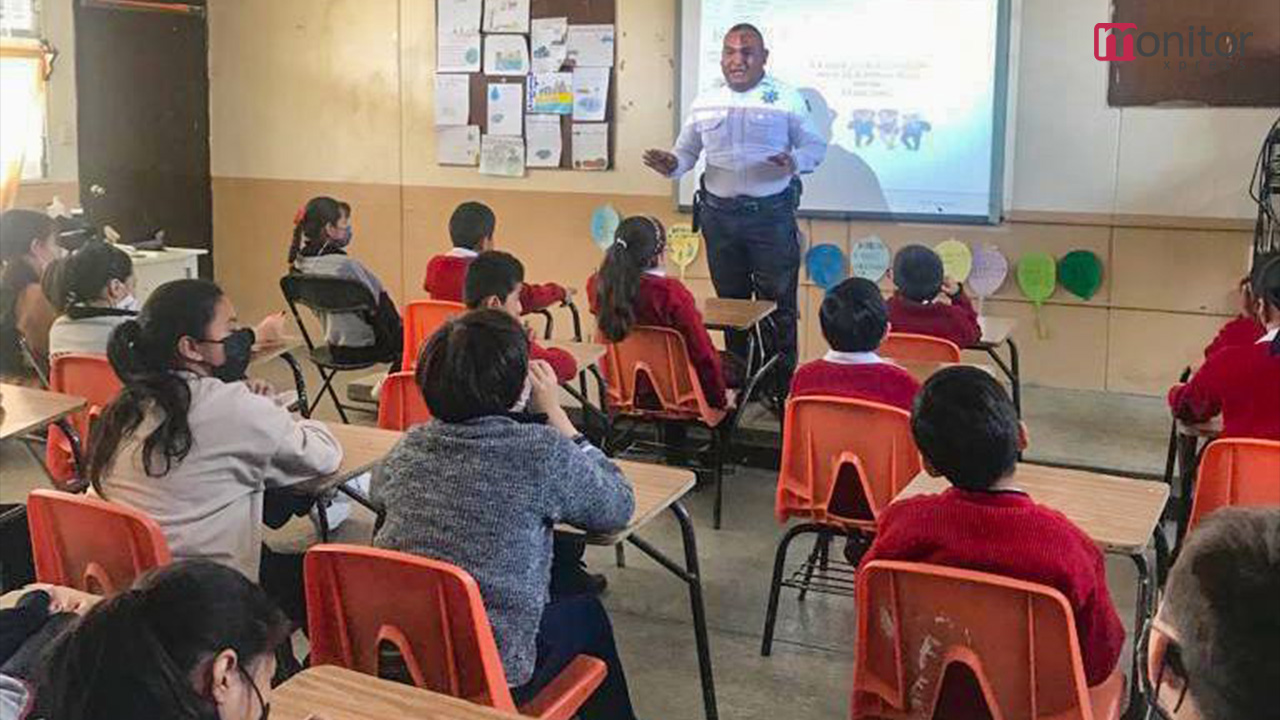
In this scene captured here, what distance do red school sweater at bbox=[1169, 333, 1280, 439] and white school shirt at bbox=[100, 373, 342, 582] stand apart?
209cm

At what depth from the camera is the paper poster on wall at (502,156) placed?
22.6 ft

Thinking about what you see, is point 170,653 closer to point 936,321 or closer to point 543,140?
point 936,321

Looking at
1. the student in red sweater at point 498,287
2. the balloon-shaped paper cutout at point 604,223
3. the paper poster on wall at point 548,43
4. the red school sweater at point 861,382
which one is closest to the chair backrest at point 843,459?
the red school sweater at point 861,382

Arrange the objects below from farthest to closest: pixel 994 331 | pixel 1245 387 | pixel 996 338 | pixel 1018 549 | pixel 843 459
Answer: pixel 994 331 → pixel 996 338 → pixel 843 459 → pixel 1245 387 → pixel 1018 549

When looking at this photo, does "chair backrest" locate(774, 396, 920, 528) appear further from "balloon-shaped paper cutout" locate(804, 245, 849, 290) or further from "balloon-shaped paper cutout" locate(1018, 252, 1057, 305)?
"balloon-shaped paper cutout" locate(804, 245, 849, 290)

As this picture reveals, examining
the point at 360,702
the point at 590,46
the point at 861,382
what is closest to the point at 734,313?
the point at 861,382

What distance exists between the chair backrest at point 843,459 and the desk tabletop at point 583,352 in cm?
87

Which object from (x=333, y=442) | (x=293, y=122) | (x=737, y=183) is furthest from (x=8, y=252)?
(x=293, y=122)

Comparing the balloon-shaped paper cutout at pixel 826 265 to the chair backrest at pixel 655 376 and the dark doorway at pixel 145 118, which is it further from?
the dark doorway at pixel 145 118

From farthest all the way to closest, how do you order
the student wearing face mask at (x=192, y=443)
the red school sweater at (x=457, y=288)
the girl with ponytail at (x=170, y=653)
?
the red school sweater at (x=457, y=288), the student wearing face mask at (x=192, y=443), the girl with ponytail at (x=170, y=653)

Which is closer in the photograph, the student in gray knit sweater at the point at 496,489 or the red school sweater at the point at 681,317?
the student in gray knit sweater at the point at 496,489

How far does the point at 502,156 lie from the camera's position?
6.94m

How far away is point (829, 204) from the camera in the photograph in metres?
6.19

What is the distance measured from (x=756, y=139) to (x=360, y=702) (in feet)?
13.3
